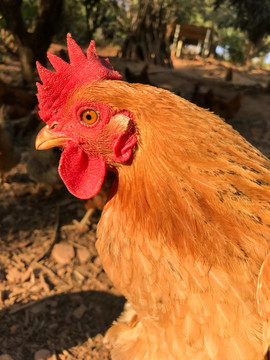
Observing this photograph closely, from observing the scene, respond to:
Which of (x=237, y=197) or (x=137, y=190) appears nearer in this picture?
(x=237, y=197)

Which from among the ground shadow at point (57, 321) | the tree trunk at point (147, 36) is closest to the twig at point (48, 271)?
the ground shadow at point (57, 321)

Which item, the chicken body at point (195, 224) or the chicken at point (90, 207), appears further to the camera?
the chicken at point (90, 207)

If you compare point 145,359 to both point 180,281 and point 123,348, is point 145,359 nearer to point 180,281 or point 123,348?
point 123,348

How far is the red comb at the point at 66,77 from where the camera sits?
1.36m

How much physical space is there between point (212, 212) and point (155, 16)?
12993 mm

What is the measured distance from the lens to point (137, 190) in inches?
50.5

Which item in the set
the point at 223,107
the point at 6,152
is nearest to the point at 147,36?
the point at 223,107

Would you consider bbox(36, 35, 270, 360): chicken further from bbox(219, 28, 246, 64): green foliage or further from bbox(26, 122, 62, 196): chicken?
bbox(219, 28, 246, 64): green foliage

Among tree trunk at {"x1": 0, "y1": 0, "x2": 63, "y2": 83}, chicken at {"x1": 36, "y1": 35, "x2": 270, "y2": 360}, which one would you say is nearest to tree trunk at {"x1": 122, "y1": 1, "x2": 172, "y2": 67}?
tree trunk at {"x1": 0, "y1": 0, "x2": 63, "y2": 83}

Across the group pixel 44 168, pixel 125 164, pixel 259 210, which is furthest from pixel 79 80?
pixel 44 168

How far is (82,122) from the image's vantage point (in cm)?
137

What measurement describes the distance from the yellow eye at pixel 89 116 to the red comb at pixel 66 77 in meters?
0.13

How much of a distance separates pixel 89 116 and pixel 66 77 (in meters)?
0.23

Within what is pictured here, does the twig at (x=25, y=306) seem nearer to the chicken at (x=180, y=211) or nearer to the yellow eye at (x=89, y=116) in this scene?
the chicken at (x=180, y=211)
